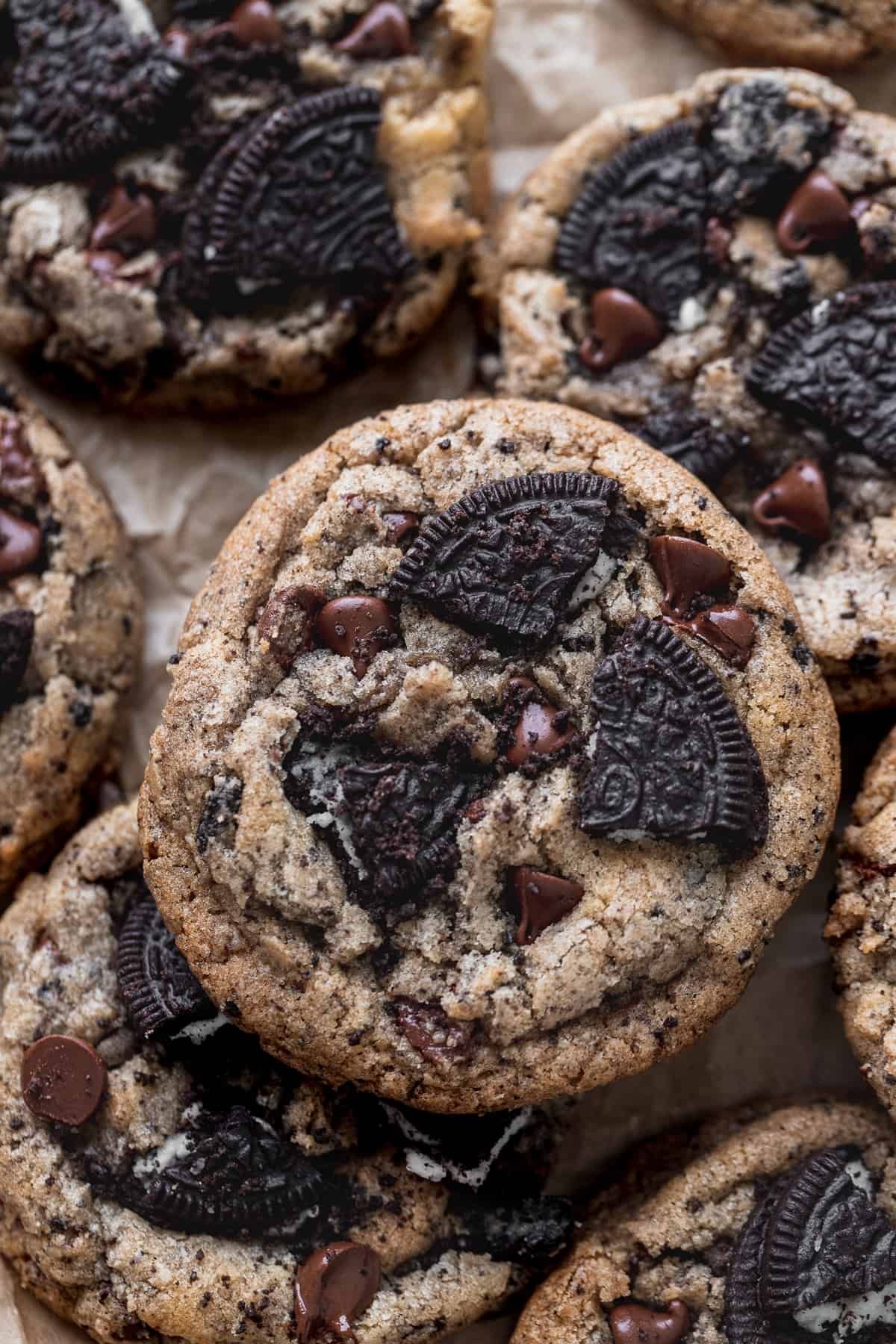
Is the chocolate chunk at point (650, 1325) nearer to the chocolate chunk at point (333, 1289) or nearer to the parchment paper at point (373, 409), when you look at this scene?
the chocolate chunk at point (333, 1289)

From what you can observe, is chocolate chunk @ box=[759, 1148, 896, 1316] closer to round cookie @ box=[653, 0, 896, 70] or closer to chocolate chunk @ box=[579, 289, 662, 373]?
chocolate chunk @ box=[579, 289, 662, 373]

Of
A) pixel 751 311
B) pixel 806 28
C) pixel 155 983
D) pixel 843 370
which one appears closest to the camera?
pixel 155 983

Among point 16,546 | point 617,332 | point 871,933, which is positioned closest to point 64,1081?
point 16,546

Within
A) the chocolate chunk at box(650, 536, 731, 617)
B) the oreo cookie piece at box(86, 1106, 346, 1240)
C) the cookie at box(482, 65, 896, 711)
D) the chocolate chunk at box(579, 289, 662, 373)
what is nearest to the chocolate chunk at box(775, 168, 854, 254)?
the cookie at box(482, 65, 896, 711)

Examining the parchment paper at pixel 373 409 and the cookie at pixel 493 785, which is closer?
the cookie at pixel 493 785

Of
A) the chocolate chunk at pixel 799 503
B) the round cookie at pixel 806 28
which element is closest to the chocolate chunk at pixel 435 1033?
the chocolate chunk at pixel 799 503

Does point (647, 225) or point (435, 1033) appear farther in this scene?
point (647, 225)

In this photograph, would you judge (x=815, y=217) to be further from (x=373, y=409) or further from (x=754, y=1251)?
(x=754, y=1251)
